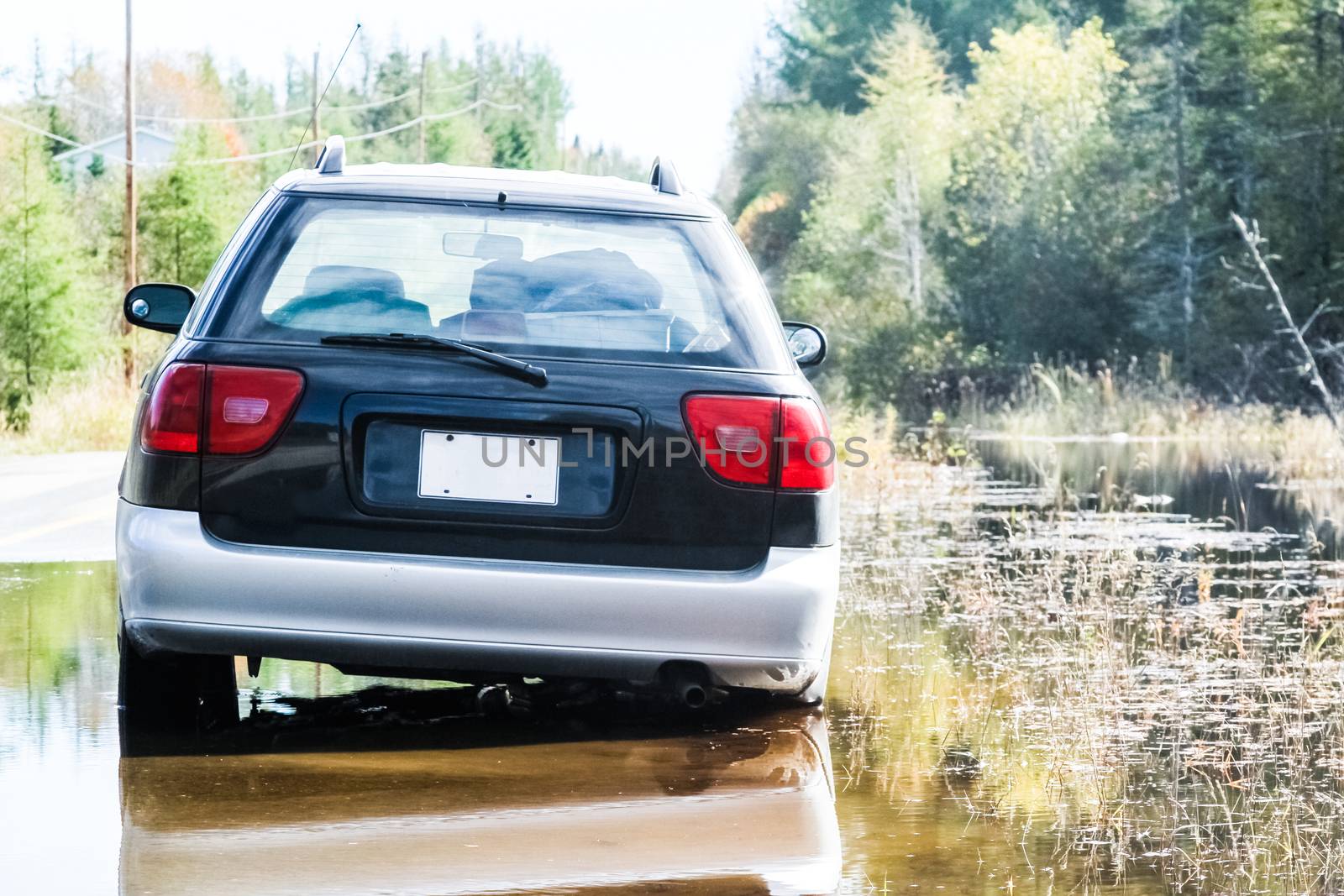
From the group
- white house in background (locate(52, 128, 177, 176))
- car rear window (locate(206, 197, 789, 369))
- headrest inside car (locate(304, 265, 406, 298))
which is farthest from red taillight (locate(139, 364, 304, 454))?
white house in background (locate(52, 128, 177, 176))

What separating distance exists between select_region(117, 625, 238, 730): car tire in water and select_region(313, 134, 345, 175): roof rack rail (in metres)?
1.40

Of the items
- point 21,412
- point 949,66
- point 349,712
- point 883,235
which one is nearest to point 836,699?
point 349,712

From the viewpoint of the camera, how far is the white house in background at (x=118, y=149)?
104m

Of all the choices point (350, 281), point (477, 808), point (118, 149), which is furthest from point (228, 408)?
point (118, 149)

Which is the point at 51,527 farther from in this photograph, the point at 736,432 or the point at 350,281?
the point at 736,432

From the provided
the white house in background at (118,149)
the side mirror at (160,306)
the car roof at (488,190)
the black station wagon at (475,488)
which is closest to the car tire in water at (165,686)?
the black station wagon at (475,488)

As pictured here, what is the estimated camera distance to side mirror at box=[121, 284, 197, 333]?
6.17 m

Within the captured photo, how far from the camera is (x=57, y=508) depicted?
13688 millimetres

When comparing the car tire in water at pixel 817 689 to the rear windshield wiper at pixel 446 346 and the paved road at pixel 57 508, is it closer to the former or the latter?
the rear windshield wiper at pixel 446 346

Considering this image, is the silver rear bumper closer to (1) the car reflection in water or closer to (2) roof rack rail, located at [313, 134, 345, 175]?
(1) the car reflection in water

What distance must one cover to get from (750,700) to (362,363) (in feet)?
6.84

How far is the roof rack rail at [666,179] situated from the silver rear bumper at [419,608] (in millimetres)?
1334

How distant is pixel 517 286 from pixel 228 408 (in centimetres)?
84

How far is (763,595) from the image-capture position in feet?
16.4
